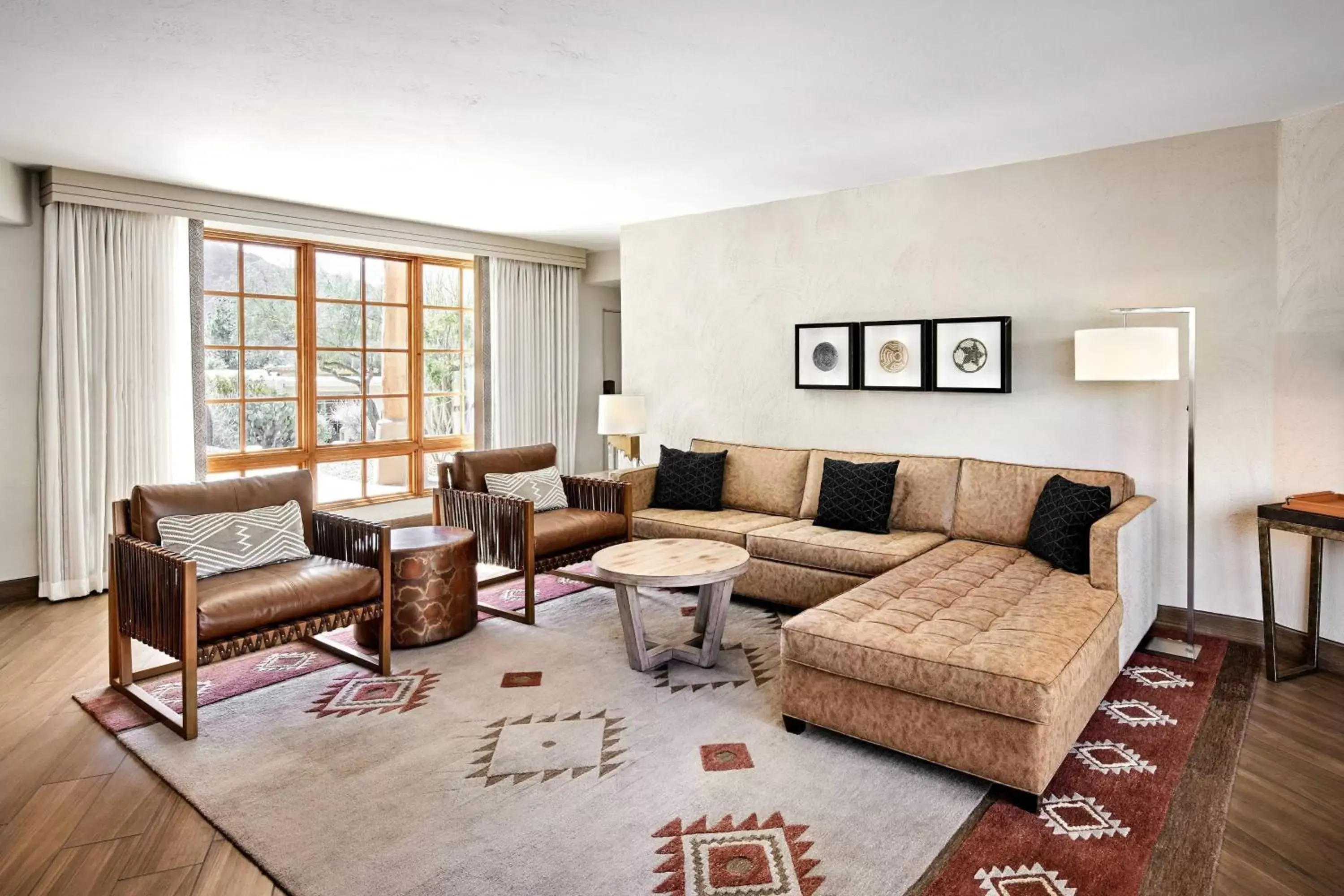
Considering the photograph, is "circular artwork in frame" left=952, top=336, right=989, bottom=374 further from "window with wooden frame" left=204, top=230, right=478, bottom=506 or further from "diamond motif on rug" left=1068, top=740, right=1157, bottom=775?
"window with wooden frame" left=204, top=230, right=478, bottom=506

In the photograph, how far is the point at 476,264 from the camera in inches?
270

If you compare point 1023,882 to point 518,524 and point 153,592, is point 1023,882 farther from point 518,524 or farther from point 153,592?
point 153,592

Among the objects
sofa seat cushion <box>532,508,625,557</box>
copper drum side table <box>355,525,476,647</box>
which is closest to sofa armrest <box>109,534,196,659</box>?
copper drum side table <box>355,525,476,647</box>

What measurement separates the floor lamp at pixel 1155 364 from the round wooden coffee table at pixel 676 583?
5.87 ft

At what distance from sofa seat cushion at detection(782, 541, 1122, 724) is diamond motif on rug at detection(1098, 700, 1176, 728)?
21cm

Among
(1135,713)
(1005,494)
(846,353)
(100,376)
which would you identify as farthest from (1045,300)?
(100,376)

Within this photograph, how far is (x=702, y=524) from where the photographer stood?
481 cm

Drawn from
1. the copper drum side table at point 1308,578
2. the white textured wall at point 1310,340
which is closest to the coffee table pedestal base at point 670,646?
the copper drum side table at point 1308,578

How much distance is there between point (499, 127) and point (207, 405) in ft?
10.3

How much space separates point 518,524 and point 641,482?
1215mm

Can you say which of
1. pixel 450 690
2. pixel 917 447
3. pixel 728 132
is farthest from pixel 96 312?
pixel 917 447

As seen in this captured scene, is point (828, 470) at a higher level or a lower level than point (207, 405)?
lower

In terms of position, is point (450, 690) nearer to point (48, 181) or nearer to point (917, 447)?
point (917, 447)

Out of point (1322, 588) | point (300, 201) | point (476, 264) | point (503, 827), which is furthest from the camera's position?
point (476, 264)
